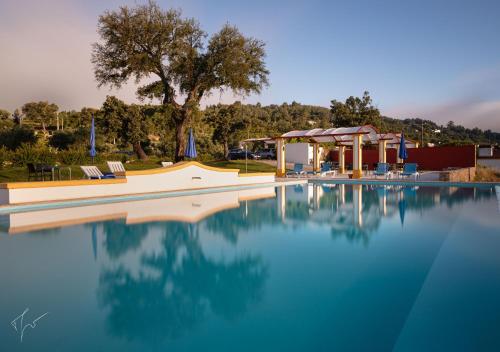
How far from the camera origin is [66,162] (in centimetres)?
2281

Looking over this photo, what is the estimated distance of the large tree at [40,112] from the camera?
2140 inches

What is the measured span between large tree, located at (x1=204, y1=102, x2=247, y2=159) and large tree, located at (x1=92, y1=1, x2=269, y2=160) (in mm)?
14999

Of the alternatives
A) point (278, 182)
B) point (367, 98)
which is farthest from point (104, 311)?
point (367, 98)

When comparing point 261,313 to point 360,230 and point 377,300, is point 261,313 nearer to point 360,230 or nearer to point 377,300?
point 377,300

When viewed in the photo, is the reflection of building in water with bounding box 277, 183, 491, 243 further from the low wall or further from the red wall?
the low wall

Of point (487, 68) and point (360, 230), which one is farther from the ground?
point (487, 68)

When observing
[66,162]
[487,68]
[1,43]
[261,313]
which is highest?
[1,43]

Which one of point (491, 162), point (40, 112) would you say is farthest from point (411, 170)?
point (40, 112)

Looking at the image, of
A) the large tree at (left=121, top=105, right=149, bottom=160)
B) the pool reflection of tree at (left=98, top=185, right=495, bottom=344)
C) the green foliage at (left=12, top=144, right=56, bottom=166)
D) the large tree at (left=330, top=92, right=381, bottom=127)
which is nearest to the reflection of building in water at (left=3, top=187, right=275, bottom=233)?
the pool reflection of tree at (left=98, top=185, right=495, bottom=344)

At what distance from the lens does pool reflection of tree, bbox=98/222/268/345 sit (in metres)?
3.47

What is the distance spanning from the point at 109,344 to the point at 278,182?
1796cm

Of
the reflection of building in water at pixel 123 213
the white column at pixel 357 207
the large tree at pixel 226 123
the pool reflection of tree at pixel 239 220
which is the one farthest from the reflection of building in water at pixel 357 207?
the large tree at pixel 226 123

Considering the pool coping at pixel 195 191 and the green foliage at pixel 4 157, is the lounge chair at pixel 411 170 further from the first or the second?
the green foliage at pixel 4 157

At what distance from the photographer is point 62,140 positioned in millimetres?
36750
